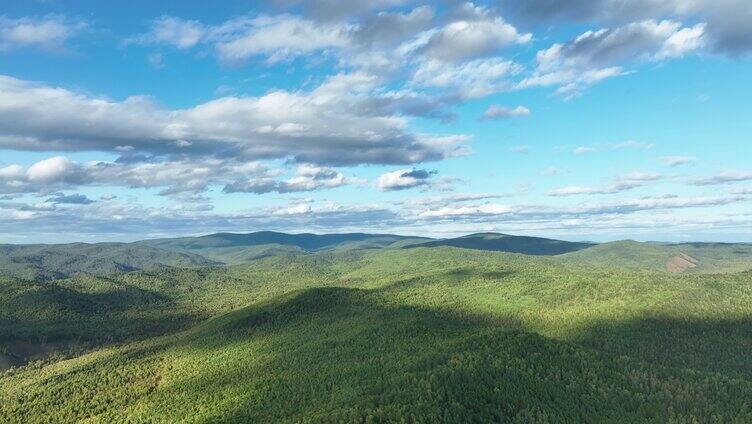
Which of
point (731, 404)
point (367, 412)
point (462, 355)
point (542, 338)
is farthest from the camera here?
point (542, 338)

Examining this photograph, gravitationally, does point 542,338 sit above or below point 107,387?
above

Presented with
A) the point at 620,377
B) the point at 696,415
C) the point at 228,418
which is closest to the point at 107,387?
the point at 228,418

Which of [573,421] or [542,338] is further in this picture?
[542,338]

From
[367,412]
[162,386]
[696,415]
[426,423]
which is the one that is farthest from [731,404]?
[162,386]

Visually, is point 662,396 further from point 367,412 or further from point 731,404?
point 367,412

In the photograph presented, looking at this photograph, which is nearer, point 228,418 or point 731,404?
point 731,404

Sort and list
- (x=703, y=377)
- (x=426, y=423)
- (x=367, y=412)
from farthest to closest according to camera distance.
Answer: (x=703, y=377)
(x=367, y=412)
(x=426, y=423)

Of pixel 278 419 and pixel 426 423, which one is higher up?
pixel 426 423

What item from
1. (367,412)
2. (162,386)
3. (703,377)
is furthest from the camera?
(162,386)

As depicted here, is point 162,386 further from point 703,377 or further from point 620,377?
point 703,377
